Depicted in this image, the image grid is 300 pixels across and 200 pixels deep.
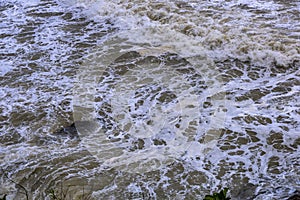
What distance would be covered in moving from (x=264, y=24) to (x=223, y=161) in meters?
4.61

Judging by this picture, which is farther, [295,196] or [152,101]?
[152,101]

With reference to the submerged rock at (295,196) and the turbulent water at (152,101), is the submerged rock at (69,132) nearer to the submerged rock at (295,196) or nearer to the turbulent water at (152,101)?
the turbulent water at (152,101)

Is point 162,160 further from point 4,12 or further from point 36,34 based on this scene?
point 4,12

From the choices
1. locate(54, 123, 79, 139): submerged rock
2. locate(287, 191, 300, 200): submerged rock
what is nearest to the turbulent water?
locate(54, 123, 79, 139): submerged rock

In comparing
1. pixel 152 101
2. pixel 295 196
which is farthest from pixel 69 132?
pixel 295 196

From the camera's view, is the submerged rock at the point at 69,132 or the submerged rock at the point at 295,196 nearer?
the submerged rock at the point at 295,196

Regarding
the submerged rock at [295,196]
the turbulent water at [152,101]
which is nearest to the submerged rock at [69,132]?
the turbulent water at [152,101]

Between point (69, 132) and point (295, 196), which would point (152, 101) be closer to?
point (69, 132)

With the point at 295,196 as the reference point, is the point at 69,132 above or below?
below

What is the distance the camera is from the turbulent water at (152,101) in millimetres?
4875

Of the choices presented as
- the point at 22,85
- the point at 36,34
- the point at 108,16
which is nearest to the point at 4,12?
the point at 36,34

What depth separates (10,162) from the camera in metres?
5.14

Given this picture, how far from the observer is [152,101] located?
6488mm

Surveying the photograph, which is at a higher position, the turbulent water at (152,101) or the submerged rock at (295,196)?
the submerged rock at (295,196)
